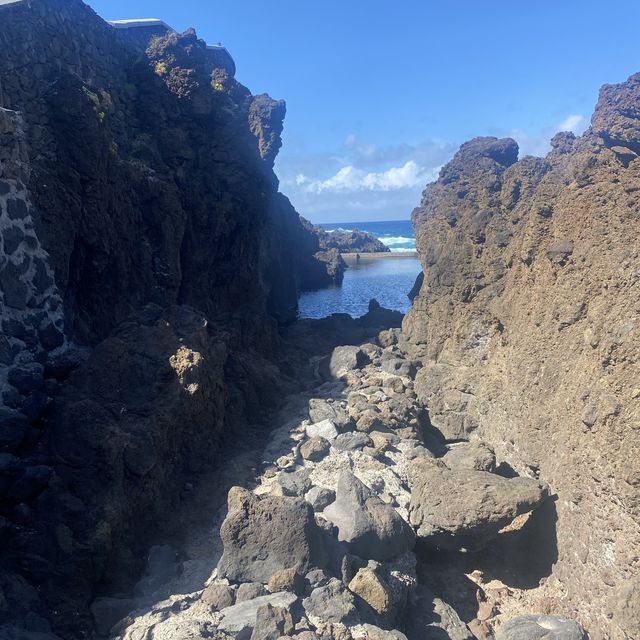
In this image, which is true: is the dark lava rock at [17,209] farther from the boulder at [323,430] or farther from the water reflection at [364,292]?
the water reflection at [364,292]

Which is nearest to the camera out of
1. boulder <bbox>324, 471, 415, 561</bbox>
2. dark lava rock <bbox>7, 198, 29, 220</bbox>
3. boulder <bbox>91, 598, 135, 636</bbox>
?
boulder <bbox>91, 598, 135, 636</bbox>

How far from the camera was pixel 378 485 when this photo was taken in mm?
8906

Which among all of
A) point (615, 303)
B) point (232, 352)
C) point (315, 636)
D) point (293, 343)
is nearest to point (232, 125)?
point (293, 343)

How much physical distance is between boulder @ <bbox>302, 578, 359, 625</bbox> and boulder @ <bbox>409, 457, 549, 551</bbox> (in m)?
1.90

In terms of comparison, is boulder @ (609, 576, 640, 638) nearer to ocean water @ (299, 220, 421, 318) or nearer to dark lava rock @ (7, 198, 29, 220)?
dark lava rock @ (7, 198, 29, 220)

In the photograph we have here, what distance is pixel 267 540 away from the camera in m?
6.51

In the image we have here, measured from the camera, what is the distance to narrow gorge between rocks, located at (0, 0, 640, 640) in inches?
241

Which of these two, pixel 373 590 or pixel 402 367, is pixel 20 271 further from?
pixel 402 367

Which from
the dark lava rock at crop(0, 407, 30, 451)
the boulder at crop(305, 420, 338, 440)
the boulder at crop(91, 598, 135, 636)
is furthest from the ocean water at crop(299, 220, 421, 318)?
the boulder at crop(91, 598, 135, 636)

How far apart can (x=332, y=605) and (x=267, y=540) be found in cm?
109

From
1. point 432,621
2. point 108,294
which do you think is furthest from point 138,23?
point 432,621

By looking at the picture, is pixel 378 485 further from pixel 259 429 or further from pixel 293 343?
pixel 293 343

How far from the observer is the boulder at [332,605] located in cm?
578

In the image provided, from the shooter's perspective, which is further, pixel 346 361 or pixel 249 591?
pixel 346 361
